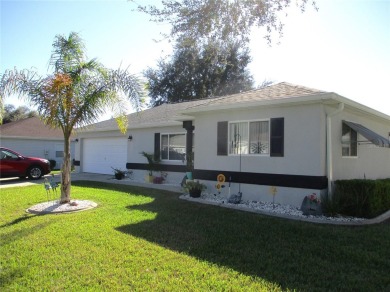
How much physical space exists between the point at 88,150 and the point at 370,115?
1632 centimetres

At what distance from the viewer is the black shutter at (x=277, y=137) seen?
911cm

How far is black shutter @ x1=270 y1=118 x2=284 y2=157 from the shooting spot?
9.11 m

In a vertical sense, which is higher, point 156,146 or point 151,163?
point 156,146

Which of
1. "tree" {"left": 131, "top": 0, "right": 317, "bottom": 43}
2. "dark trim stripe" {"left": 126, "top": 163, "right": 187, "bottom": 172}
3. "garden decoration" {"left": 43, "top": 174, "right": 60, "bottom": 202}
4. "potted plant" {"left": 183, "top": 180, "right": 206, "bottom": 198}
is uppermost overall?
"tree" {"left": 131, "top": 0, "right": 317, "bottom": 43}

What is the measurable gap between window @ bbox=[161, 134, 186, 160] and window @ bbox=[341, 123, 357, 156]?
6824 mm

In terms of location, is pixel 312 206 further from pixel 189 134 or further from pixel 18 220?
pixel 18 220

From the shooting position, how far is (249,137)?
998 centimetres

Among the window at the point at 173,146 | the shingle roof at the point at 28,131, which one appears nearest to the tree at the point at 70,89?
the window at the point at 173,146

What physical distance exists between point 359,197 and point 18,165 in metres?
15.3

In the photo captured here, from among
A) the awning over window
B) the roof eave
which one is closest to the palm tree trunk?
the roof eave

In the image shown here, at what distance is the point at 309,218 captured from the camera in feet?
25.2

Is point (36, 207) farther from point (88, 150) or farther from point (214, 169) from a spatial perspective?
point (88, 150)

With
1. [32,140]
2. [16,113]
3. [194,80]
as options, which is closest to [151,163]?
[32,140]

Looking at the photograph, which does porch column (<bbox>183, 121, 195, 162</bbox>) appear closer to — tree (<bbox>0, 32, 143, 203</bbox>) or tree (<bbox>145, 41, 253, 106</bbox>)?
tree (<bbox>0, 32, 143, 203</bbox>)
